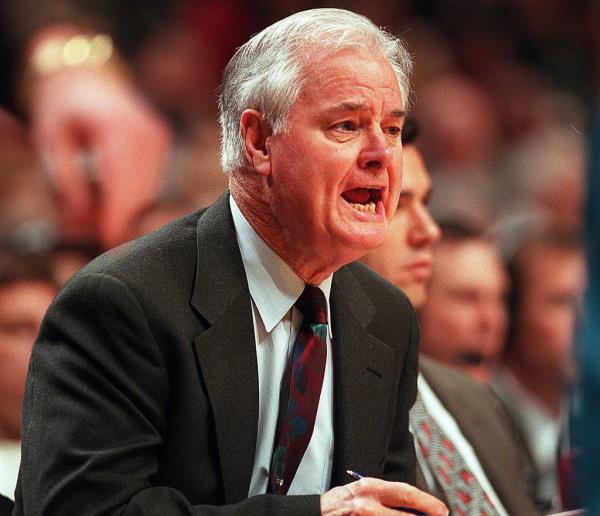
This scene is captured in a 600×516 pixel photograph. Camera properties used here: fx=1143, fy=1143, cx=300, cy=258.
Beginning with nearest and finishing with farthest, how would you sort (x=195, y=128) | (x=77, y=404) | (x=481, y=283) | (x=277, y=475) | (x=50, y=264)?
(x=77, y=404), (x=277, y=475), (x=50, y=264), (x=195, y=128), (x=481, y=283)

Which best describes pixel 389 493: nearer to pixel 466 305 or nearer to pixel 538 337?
pixel 466 305

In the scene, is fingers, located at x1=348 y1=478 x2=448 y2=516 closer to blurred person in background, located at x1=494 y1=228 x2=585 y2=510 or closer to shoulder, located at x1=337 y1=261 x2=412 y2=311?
shoulder, located at x1=337 y1=261 x2=412 y2=311

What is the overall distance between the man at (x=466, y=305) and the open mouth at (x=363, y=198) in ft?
3.86

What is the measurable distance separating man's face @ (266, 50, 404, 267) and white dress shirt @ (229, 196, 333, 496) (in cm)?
8

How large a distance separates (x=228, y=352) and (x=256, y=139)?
13.3 inches

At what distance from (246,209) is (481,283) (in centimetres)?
156

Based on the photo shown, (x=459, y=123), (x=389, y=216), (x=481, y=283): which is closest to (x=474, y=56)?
(x=459, y=123)

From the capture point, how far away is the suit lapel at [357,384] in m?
1.83

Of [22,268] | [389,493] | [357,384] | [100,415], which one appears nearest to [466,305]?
[22,268]

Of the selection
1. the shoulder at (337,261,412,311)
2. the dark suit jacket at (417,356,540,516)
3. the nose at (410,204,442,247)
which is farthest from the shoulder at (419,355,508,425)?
the shoulder at (337,261,412,311)

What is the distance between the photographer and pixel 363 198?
70.4 inches

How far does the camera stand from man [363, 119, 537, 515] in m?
2.46

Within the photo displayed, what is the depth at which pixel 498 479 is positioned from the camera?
249 centimetres

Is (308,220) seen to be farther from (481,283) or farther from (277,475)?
(481,283)
